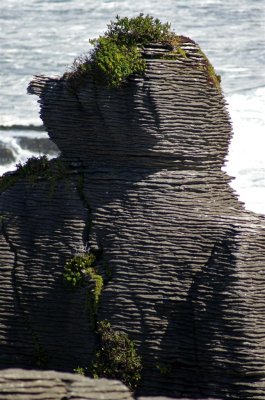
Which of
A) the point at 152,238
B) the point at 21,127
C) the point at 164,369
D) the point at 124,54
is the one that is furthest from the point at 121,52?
the point at 21,127

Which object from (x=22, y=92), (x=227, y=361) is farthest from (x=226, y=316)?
(x=22, y=92)

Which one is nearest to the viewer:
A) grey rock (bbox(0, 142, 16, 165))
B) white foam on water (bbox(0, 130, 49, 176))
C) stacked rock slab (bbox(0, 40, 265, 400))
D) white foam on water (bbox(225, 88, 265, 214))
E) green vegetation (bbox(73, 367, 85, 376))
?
stacked rock slab (bbox(0, 40, 265, 400))

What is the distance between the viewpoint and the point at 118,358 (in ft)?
51.5

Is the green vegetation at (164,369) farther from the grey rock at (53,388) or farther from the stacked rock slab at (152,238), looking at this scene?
the grey rock at (53,388)

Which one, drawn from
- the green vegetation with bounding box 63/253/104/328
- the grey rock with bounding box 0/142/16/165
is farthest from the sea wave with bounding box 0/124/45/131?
the green vegetation with bounding box 63/253/104/328

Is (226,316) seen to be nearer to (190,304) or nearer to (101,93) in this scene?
(190,304)

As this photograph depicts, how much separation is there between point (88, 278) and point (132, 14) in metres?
35.3

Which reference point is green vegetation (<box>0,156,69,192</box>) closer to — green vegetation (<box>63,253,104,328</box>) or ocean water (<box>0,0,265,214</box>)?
green vegetation (<box>63,253,104,328</box>)

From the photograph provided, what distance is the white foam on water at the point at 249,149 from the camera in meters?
28.2

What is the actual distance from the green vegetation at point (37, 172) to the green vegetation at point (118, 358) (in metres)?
2.42

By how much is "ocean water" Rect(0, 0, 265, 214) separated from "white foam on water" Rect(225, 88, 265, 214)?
3 centimetres

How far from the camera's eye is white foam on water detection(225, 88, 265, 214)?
28250 millimetres

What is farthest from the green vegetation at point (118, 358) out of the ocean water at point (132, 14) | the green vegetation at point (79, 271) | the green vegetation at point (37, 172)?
the ocean water at point (132, 14)

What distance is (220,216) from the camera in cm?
1589
